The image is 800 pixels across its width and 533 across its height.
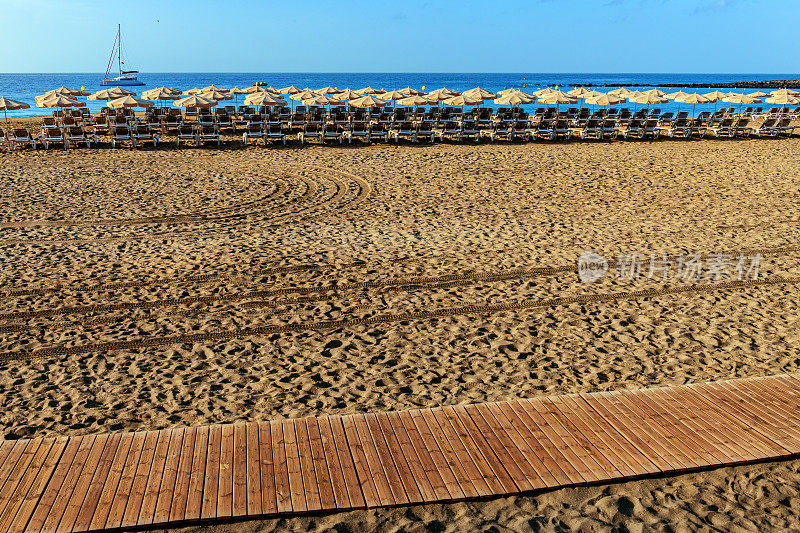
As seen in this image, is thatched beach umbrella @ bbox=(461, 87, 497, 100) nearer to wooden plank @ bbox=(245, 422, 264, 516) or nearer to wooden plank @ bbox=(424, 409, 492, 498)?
wooden plank @ bbox=(424, 409, 492, 498)

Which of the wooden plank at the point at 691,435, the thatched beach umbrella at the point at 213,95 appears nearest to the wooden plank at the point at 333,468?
the wooden plank at the point at 691,435

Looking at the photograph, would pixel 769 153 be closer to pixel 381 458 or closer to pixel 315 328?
pixel 315 328

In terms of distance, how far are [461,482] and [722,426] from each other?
6.24 feet

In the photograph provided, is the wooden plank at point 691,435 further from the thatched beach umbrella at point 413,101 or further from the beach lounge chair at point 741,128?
the beach lounge chair at point 741,128

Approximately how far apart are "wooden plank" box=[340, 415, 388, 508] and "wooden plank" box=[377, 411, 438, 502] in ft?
0.62

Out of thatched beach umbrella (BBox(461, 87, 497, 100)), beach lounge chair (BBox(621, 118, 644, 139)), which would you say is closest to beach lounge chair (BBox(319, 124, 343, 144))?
thatched beach umbrella (BBox(461, 87, 497, 100))

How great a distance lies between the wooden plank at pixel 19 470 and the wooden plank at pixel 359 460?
72.1 inches

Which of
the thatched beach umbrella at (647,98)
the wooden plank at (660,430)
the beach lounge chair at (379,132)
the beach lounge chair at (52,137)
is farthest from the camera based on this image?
the thatched beach umbrella at (647,98)

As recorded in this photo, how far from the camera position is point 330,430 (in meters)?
3.88

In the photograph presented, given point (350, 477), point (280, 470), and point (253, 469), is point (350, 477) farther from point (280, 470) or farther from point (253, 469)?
point (253, 469)

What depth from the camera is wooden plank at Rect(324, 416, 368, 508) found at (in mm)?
3285

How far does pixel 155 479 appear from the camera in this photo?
3.42 m

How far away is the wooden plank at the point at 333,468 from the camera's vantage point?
328 centimetres

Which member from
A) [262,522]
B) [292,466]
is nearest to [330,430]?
[292,466]
